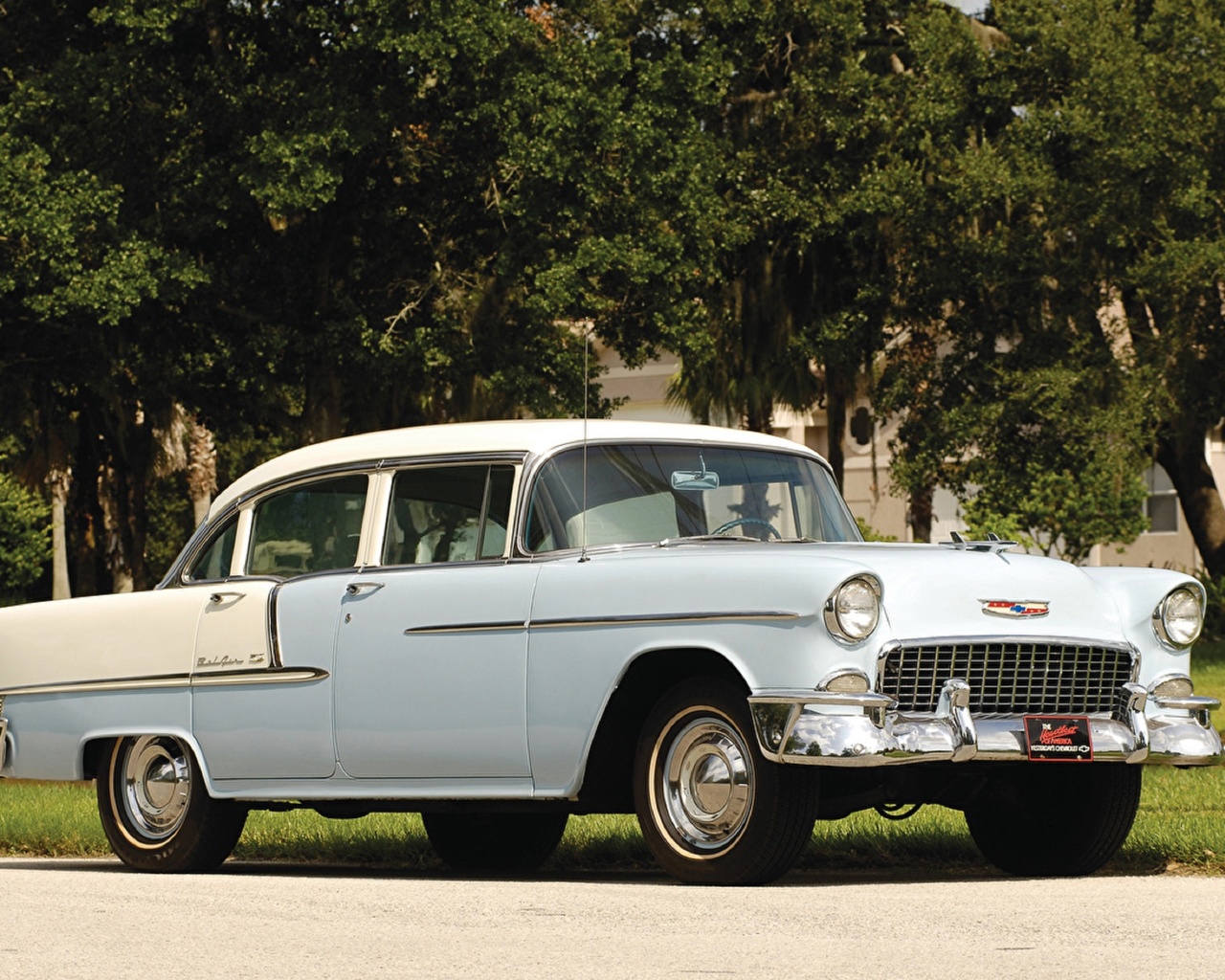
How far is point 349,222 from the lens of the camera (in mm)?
27047

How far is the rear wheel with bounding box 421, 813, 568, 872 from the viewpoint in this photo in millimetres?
10039

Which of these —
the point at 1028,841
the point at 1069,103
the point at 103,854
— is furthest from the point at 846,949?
the point at 1069,103

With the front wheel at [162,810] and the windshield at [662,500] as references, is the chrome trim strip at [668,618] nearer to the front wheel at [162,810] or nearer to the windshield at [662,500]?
the windshield at [662,500]

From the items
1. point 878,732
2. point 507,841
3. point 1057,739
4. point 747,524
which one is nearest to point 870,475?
point 507,841

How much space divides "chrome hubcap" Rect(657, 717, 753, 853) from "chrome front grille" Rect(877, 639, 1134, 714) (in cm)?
62

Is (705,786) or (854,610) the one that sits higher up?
(854,610)

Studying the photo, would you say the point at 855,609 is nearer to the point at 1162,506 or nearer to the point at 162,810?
the point at 162,810

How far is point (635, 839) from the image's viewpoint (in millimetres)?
10375

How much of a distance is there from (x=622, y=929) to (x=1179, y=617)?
9.89ft

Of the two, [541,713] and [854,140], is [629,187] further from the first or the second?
[541,713]

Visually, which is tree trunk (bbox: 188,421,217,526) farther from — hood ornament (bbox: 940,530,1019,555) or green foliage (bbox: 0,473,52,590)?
hood ornament (bbox: 940,530,1019,555)

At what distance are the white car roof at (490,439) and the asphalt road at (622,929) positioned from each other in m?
1.78

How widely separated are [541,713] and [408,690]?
0.70 metres

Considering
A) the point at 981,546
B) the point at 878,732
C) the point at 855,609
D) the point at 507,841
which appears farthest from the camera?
the point at 507,841
